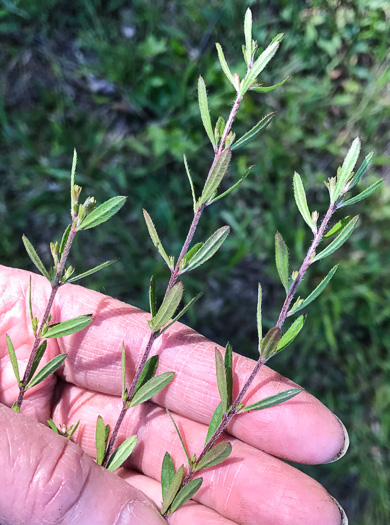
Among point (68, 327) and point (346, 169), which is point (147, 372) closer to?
point (68, 327)

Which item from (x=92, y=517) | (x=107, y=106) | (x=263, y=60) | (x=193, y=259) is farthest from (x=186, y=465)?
(x=107, y=106)

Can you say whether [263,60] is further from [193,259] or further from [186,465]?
[186,465]

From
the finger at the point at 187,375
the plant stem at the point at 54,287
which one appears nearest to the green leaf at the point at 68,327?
the plant stem at the point at 54,287

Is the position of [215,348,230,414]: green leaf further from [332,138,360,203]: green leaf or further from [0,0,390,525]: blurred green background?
[0,0,390,525]: blurred green background

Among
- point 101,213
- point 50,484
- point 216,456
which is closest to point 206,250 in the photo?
point 101,213

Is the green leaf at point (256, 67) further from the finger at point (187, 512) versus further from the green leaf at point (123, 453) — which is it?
the finger at point (187, 512)
